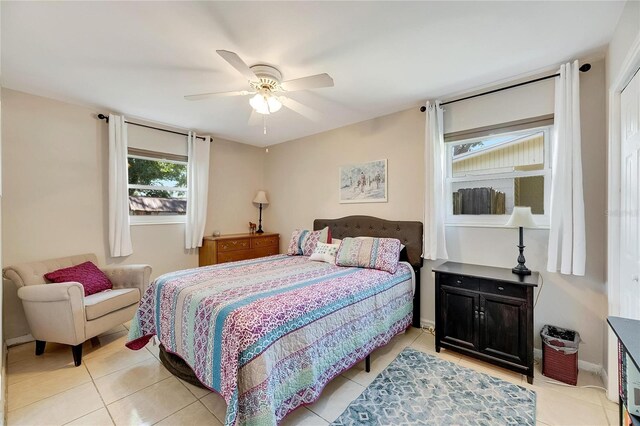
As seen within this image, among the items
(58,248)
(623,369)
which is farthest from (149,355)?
(623,369)

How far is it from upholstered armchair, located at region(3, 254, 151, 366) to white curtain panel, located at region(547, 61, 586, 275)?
4024 millimetres

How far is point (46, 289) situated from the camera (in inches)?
92.0

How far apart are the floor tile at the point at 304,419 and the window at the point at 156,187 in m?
3.19

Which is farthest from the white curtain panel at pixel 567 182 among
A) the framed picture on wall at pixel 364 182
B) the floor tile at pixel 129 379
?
the floor tile at pixel 129 379

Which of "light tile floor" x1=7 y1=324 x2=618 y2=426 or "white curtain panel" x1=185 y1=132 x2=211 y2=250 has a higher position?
"white curtain panel" x1=185 y1=132 x2=211 y2=250

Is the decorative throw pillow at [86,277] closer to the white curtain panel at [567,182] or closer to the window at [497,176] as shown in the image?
the window at [497,176]

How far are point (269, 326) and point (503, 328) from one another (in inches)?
77.2

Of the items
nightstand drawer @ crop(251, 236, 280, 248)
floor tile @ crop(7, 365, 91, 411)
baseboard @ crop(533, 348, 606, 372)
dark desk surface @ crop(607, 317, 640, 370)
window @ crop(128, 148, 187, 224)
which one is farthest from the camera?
nightstand drawer @ crop(251, 236, 280, 248)

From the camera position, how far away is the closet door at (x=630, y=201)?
62.1 inches

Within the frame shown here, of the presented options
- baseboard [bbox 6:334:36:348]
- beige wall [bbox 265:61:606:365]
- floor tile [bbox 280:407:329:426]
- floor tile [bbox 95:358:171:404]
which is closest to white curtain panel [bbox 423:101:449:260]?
beige wall [bbox 265:61:606:365]

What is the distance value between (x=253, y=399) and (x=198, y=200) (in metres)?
3.27

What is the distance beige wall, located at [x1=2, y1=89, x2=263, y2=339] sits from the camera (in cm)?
275

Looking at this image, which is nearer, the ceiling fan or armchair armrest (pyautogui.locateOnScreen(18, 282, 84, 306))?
the ceiling fan

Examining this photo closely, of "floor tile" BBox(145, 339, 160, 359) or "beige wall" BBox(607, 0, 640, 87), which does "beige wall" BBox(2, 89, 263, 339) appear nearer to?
"floor tile" BBox(145, 339, 160, 359)
